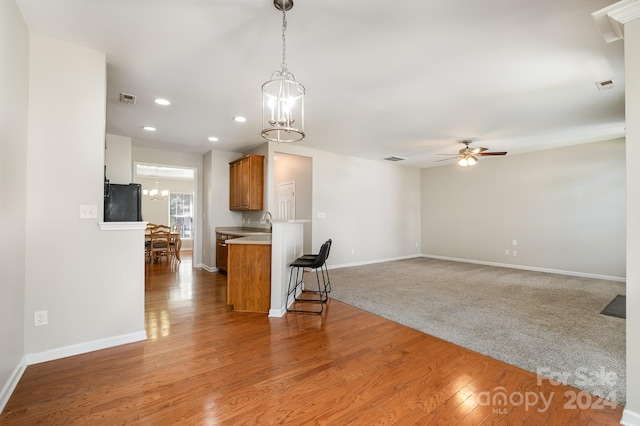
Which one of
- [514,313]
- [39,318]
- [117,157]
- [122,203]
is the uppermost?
[117,157]

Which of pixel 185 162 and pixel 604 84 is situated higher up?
pixel 604 84

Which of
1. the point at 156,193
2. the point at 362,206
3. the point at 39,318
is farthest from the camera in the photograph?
the point at 156,193

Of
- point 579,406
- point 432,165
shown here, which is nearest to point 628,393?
point 579,406

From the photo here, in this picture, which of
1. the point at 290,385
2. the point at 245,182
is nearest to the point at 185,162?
the point at 245,182

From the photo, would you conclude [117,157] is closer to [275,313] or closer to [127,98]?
[127,98]

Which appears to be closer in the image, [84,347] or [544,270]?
[84,347]

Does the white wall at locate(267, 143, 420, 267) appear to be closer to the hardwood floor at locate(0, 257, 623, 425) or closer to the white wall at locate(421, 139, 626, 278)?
→ the white wall at locate(421, 139, 626, 278)

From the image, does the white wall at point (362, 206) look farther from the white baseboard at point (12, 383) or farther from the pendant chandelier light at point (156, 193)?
the pendant chandelier light at point (156, 193)

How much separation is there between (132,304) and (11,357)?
2.69 ft

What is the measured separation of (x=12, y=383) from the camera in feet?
6.28

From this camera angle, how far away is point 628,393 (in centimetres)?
164

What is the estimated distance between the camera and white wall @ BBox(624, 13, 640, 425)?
5.28 feet

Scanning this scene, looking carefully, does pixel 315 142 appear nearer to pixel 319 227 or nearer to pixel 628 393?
pixel 319 227

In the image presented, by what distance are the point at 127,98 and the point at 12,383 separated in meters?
2.97
